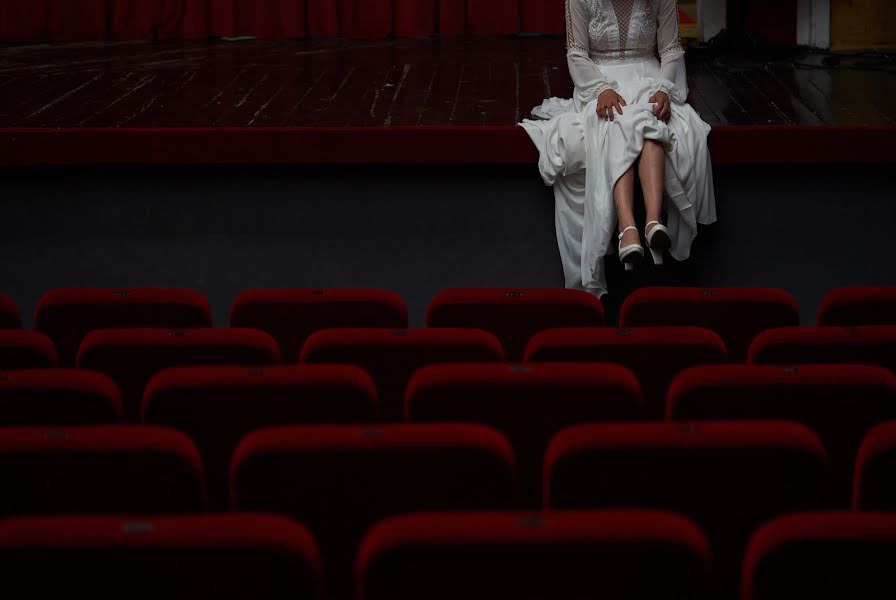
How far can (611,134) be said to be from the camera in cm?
312

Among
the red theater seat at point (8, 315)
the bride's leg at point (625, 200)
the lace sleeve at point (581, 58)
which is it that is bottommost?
the red theater seat at point (8, 315)

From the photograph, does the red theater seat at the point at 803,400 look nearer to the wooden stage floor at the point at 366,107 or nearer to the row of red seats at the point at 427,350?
the row of red seats at the point at 427,350

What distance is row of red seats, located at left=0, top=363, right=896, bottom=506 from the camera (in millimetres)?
1550

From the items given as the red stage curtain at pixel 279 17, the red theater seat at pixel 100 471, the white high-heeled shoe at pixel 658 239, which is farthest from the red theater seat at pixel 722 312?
the red stage curtain at pixel 279 17

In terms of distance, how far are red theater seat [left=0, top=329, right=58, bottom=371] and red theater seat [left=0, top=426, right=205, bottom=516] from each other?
1.73 feet

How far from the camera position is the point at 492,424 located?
156 centimetres

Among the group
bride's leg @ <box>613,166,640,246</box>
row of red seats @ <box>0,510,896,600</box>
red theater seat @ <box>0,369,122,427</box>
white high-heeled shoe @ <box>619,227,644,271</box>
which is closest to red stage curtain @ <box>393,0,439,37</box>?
bride's leg @ <box>613,166,640,246</box>

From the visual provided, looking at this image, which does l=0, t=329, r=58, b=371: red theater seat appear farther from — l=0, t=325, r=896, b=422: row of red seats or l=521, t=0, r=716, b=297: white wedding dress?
l=521, t=0, r=716, b=297: white wedding dress

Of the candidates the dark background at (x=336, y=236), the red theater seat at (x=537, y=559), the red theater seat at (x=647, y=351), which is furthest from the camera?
the dark background at (x=336, y=236)

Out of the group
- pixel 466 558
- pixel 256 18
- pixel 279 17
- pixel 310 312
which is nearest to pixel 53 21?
pixel 256 18

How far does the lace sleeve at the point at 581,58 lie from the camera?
332cm

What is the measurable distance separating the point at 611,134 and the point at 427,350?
149cm

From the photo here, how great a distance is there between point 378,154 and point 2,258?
1.17 m

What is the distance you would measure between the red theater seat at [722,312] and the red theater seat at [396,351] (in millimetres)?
448
